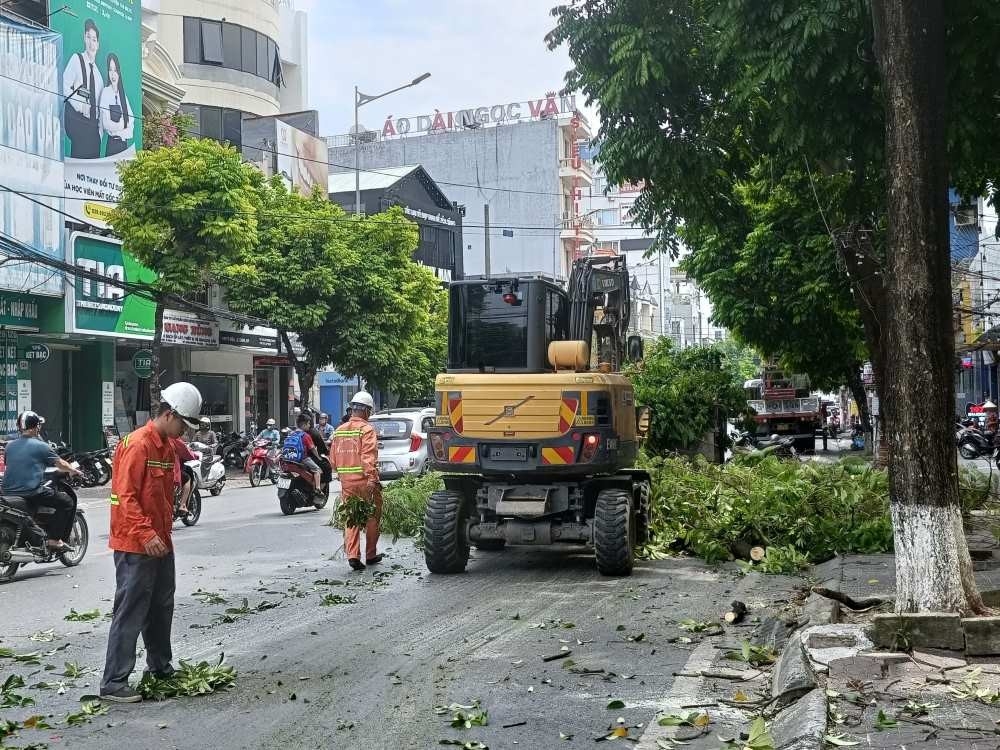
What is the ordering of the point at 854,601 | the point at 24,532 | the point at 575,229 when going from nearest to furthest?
1. the point at 854,601
2. the point at 24,532
3. the point at 575,229

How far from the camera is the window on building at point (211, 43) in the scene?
42.3 meters

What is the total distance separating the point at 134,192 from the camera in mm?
25141

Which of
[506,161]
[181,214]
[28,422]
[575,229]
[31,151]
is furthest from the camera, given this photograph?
[575,229]

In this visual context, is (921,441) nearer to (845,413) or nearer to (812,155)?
(812,155)

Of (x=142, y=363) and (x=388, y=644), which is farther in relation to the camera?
(x=142, y=363)

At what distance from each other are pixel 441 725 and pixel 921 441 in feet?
11.9

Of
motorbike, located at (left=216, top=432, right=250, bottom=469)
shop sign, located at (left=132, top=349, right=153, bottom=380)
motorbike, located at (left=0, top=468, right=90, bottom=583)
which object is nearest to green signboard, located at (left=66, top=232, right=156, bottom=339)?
shop sign, located at (left=132, top=349, right=153, bottom=380)

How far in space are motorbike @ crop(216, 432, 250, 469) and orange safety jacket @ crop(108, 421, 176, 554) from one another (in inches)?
902

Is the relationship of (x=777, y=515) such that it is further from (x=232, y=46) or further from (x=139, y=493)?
(x=232, y=46)

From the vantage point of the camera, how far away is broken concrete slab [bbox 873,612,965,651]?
6.69 metres

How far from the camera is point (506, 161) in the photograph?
66.2 metres

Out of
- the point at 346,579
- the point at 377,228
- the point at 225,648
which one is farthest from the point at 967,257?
the point at 225,648

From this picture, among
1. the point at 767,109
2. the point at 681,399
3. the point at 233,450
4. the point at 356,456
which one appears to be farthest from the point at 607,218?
the point at 356,456

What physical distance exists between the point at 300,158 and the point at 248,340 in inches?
400
